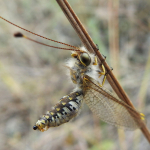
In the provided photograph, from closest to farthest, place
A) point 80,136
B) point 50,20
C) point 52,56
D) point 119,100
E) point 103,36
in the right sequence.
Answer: point 119,100 → point 80,136 → point 103,36 → point 52,56 → point 50,20

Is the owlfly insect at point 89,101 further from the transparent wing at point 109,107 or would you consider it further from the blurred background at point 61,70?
the blurred background at point 61,70

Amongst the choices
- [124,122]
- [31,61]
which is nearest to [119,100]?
[124,122]

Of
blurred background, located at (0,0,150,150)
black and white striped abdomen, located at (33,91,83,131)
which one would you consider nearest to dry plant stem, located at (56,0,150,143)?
black and white striped abdomen, located at (33,91,83,131)

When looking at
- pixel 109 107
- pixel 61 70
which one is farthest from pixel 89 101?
pixel 61 70

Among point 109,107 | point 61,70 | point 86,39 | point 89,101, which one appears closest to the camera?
point 86,39

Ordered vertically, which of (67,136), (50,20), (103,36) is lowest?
(67,136)

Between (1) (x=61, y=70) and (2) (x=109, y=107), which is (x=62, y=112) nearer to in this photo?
(2) (x=109, y=107)

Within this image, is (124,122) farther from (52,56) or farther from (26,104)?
(52,56)
